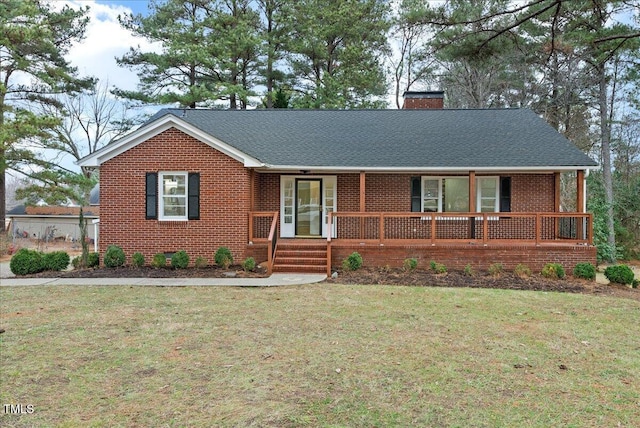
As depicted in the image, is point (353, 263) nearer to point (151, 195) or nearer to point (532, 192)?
point (151, 195)

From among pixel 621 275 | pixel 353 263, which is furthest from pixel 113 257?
pixel 621 275

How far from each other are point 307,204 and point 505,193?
6693mm

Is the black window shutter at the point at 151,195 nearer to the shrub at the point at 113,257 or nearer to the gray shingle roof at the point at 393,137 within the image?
the shrub at the point at 113,257

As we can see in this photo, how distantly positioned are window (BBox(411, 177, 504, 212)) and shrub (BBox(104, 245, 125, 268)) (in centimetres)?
928

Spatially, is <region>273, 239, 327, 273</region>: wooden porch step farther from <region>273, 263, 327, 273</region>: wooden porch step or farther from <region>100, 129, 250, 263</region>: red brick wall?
<region>100, 129, 250, 263</region>: red brick wall

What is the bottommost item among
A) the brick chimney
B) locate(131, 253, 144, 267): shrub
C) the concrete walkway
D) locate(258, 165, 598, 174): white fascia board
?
the concrete walkway

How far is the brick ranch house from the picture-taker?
1163 centimetres

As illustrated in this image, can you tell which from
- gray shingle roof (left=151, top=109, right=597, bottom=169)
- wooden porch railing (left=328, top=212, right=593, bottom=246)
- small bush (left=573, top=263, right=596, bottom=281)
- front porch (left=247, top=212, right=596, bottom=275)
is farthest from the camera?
gray shingle roof (left=151, top=109, right=597, bottom=169)

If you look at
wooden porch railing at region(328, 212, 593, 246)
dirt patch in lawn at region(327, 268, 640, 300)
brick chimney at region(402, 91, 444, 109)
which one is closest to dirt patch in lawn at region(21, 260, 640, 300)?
dirt patch in lawn at region(327, 268, 640, 300)

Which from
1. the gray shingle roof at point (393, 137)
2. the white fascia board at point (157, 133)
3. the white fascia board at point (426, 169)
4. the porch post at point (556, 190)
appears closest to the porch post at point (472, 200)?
the white fascia board at point (426, 169)

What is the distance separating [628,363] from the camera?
4801 mm

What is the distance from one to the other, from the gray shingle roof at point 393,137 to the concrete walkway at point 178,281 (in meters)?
3.89

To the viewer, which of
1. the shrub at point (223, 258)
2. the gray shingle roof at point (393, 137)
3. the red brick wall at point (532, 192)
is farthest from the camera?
the red brick wall at point (532, 192)

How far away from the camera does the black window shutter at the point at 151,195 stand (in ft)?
39.3
